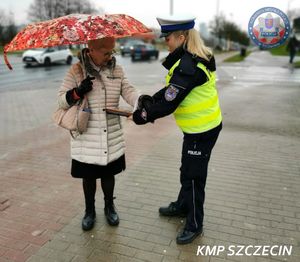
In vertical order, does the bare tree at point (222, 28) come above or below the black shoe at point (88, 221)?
below

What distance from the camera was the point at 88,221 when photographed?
347 cm

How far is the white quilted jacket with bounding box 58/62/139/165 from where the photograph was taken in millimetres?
3078

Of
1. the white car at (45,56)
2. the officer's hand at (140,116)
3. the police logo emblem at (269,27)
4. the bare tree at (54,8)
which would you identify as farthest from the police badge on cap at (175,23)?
the bare tree at (54,8)

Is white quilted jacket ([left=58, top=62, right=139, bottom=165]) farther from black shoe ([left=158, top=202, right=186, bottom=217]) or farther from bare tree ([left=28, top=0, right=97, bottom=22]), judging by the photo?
bare tree ([left=28, top=0, right=97, bottom=22])

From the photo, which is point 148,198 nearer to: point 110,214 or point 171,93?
point 110,214

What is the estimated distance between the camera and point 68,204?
3965mm

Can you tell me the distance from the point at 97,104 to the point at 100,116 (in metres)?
0.11

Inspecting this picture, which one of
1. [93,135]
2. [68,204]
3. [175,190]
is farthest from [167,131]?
[93,135]

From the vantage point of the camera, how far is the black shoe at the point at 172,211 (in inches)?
144

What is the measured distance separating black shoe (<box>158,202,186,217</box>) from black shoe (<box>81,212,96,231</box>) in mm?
694

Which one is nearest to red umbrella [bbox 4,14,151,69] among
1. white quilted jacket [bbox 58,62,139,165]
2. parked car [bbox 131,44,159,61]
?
white quilted jacket [bbox 58,62,139,165]

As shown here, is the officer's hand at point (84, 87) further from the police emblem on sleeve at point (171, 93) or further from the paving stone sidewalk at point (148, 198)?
the paving stone sidewalk at point (148, 198)

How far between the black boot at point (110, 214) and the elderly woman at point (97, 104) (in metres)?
0.19

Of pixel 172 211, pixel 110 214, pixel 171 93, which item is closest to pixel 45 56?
pixel 110 214
